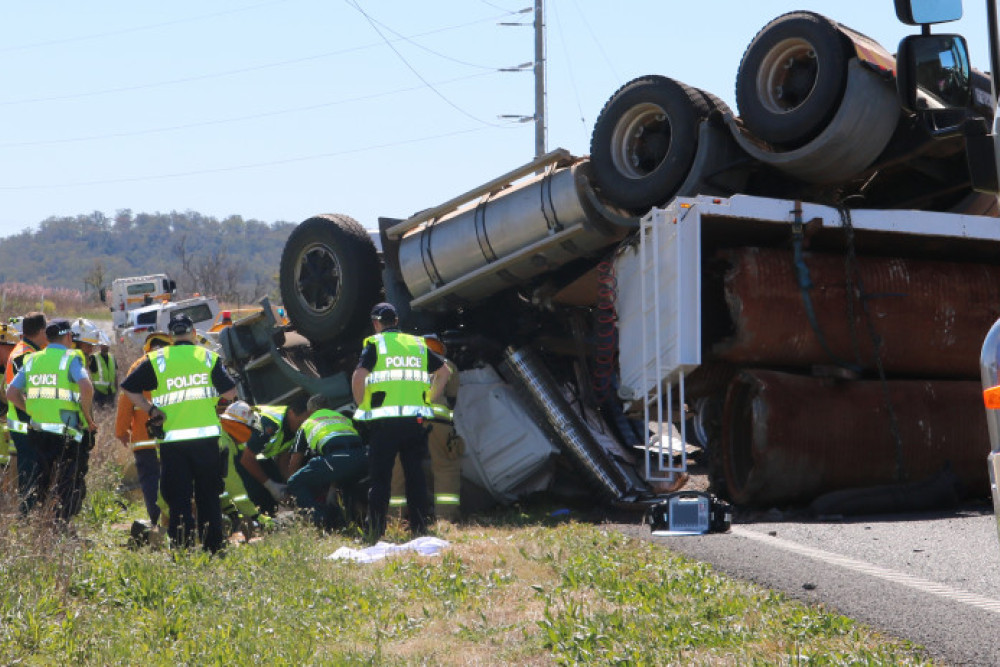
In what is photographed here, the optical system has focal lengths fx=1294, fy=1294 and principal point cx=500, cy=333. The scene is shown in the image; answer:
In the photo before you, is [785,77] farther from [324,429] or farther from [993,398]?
[993,398]

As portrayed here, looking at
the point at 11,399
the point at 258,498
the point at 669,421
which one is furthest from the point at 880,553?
the point at 11,399

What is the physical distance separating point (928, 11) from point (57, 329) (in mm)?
6200

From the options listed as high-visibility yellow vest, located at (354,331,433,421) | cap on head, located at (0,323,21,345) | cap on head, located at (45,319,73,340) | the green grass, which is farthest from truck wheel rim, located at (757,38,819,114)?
→ cap on head, located at (0,323,21,345)

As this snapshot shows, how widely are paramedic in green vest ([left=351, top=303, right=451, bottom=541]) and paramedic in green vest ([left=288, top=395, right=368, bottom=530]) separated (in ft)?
1.50

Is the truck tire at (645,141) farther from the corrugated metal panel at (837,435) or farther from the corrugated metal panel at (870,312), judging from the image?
the corrugated metal panel at (837,435)

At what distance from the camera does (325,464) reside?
824cm

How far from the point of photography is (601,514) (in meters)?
8.85

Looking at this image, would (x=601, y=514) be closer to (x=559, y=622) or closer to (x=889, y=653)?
(x=559, y=622)

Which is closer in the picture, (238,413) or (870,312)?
(870,312)

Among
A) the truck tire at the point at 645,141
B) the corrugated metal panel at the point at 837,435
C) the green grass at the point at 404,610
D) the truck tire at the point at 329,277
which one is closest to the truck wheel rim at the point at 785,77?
the truck tire at the point at 645,141

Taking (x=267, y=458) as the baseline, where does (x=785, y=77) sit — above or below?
above

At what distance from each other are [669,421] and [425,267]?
288 centimetres

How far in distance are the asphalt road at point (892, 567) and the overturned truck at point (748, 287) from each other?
755 mm

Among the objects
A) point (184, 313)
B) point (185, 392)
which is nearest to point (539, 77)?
point (184, 313)
